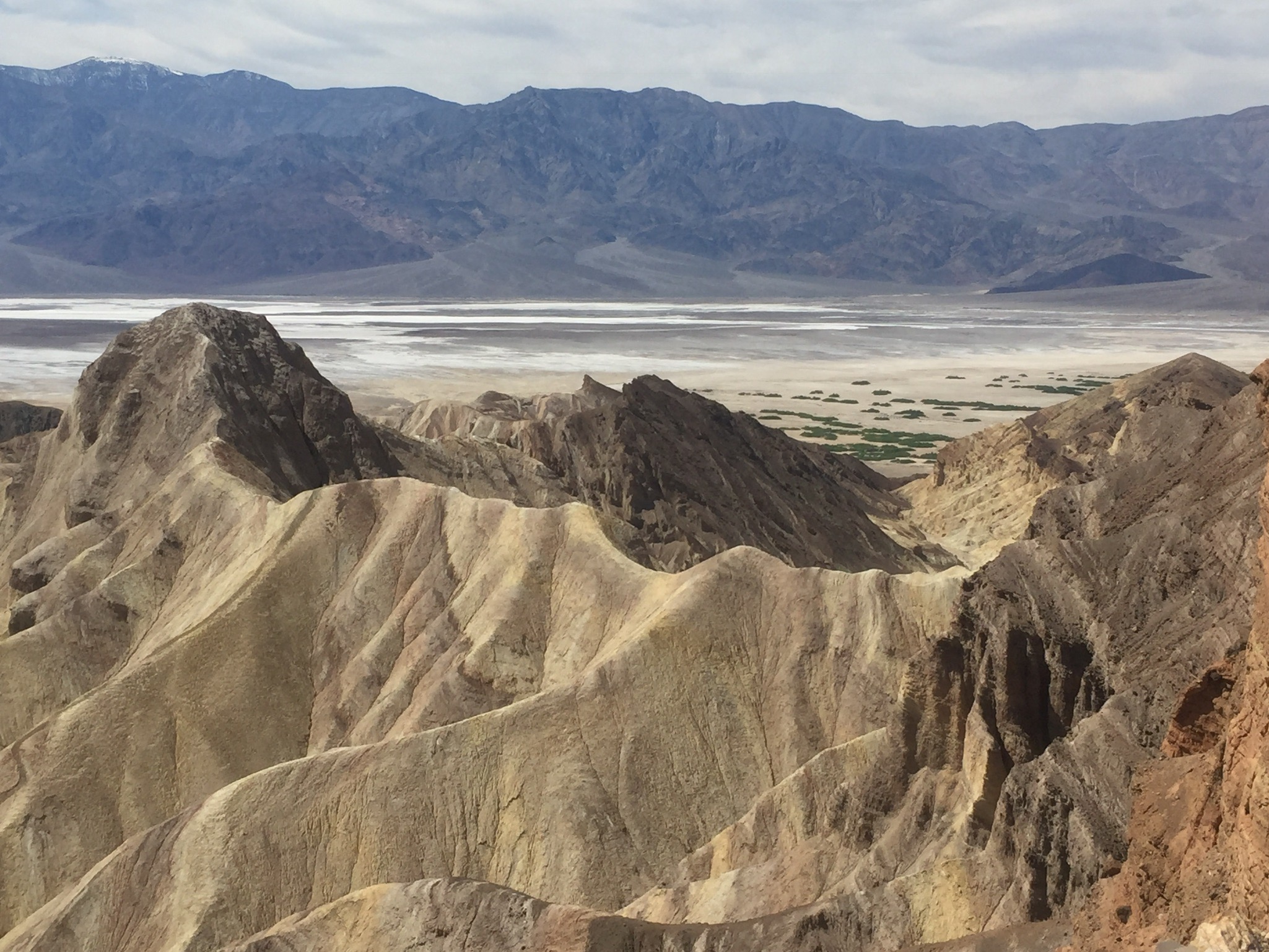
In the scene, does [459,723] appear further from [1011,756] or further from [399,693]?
[1011,756]

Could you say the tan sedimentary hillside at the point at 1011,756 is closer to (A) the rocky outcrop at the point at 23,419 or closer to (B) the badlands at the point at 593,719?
(B) the badlands at the point at 593,719

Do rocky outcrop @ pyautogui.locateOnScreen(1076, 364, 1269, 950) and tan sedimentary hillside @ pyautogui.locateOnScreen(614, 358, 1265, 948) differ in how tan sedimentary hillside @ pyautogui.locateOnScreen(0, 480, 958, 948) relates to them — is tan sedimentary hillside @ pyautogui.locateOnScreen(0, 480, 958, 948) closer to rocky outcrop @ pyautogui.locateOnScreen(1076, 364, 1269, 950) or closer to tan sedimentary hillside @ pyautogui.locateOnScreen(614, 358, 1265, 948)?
tan sedimentary hillside @ pyautogui.locateOnScreen(614, 358, 1265, 948)

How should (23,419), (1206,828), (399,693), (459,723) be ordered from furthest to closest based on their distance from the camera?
1. (23,419)
2. (399,693)
3. (459,723)
4. (1206,828)

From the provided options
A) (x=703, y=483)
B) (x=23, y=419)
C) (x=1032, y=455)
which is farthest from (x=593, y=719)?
(x=23, y=419)

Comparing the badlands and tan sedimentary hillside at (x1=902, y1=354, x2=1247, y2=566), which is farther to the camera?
tan sedimentary hillside at (x1=902, y1=354, x2=1247, y2=566)

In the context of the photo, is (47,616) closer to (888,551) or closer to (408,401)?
(888,551)

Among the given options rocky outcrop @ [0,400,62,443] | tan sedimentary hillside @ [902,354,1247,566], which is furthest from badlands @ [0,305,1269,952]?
rocky outcrop @ [0,400,62,443]

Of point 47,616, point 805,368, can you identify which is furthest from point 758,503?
point 805,368
